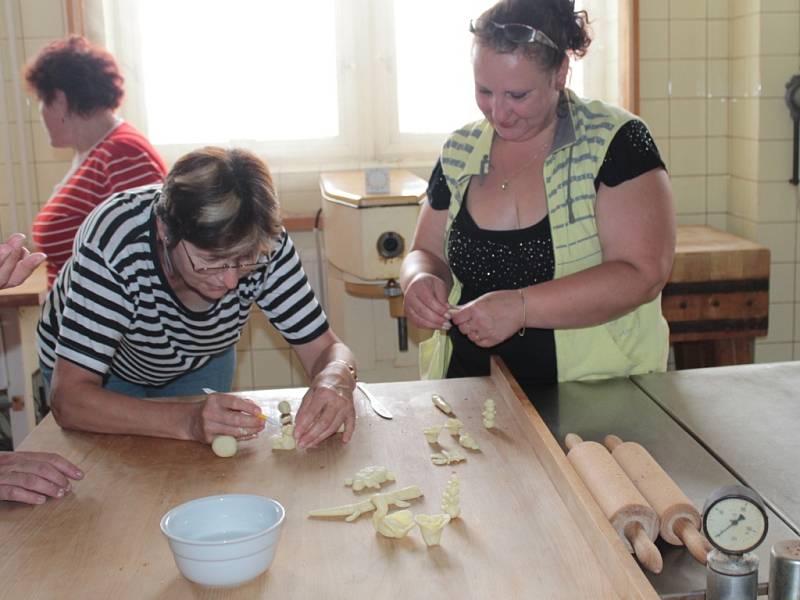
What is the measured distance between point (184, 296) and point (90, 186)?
1172 millimetres

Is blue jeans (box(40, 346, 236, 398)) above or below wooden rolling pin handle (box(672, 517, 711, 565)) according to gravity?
below

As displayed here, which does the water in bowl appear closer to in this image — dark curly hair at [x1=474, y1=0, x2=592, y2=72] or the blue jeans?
the blue jeans

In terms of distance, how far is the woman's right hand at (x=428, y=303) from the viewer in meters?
2.09

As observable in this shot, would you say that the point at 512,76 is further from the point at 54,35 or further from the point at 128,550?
the point at 54,35

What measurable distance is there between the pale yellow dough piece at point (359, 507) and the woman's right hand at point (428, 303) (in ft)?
2.05

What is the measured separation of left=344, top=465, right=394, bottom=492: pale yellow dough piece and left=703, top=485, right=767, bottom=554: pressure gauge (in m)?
0.56

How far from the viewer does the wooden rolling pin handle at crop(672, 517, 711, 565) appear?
129cm

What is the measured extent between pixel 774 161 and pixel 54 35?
117 inches

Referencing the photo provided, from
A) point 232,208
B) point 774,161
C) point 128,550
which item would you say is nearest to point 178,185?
point 232,208

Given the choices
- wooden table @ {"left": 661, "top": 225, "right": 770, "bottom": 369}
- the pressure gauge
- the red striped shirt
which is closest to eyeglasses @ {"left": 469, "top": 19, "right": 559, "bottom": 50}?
the pressure gauge

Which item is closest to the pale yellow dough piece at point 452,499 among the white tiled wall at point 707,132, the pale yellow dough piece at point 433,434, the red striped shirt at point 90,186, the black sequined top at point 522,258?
the pale yellow dough piece at point 433,434

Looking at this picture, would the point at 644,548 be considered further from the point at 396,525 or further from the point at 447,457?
the point at 447,457

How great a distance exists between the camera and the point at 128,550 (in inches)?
54.1

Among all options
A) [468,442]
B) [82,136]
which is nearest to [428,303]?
[468,442]
